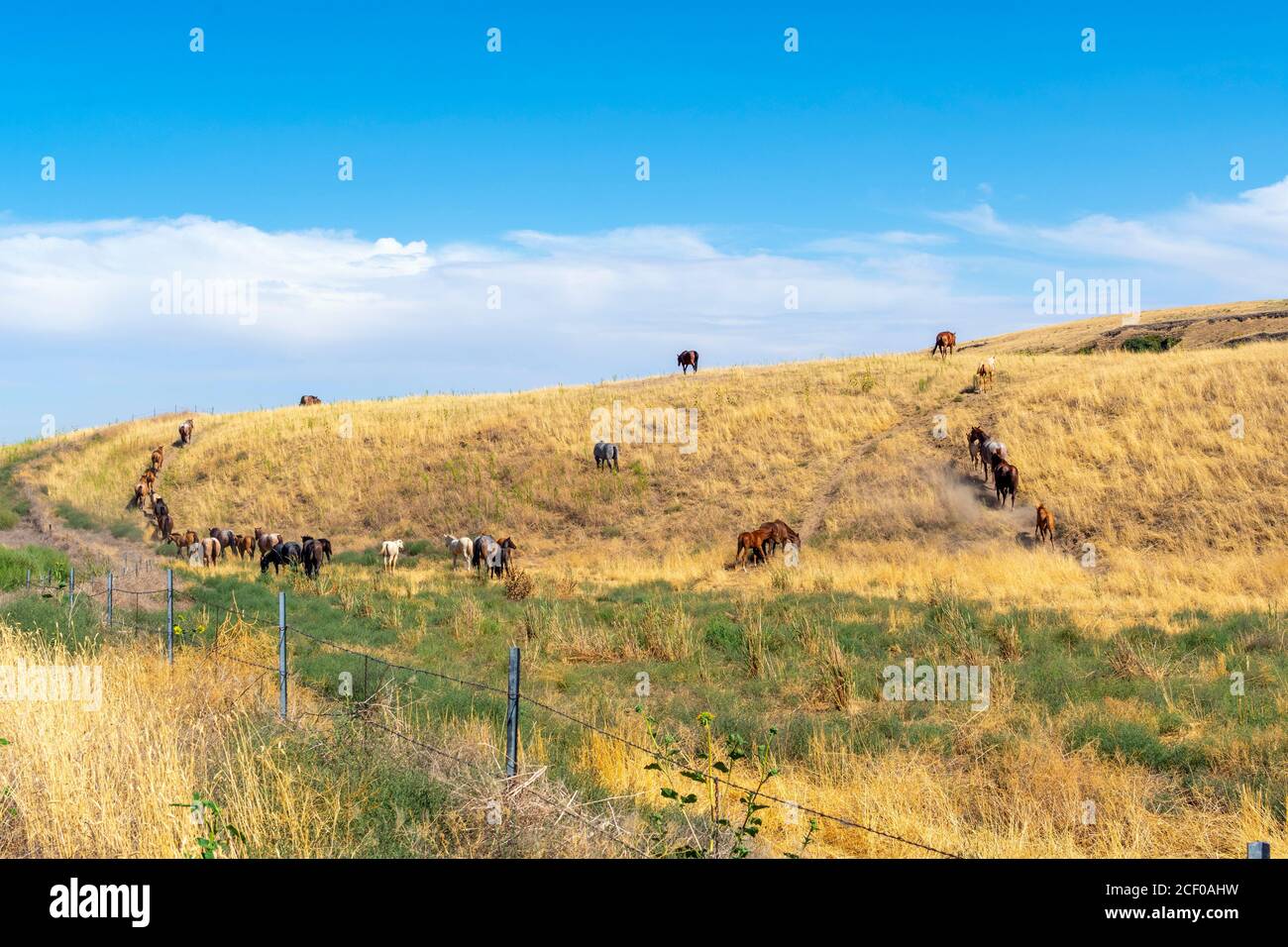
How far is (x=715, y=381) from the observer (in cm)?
4222

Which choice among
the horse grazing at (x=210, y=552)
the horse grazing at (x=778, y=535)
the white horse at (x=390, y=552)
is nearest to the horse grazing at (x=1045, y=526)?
the horse grazing at (x=778, y=535)

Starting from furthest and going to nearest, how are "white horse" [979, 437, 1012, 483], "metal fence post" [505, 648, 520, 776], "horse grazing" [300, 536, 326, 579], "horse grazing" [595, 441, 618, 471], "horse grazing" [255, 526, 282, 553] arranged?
"horse grazing" [595, 441, 618, 471]
"horse grazing" [255, 526, 282, 553]
"white horse" [979, 437, 1012, 483]
"horse grazing" [300, 536, 326, 579]
"metal fence post" [505, 648, 520, 776]

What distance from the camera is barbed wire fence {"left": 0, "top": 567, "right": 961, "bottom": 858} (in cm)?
669

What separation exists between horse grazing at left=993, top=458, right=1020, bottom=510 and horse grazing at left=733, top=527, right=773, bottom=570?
680 centimetres

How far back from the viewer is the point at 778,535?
1006 inches

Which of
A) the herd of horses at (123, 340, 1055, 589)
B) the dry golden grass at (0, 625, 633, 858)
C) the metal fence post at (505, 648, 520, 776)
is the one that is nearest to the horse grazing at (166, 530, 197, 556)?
the herd of horses at (123, 340, 1055, 589)

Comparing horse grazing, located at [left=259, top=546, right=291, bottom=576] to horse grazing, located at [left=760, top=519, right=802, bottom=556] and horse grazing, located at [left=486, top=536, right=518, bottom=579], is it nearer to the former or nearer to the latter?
horse grazing, located at [left=486, top=536, right=518, bottom=579]

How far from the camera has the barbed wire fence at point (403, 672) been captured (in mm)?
6688

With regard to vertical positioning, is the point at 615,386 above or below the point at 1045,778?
above

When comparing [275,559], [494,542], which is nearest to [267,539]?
[275,559]

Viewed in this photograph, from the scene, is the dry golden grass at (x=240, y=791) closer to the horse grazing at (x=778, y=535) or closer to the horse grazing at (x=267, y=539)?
the horse grazing at (x=778, y=535)
